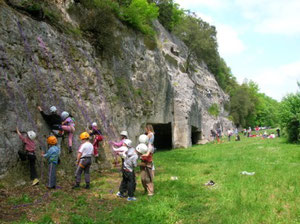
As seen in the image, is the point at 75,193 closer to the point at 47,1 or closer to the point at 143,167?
the point at 143,167

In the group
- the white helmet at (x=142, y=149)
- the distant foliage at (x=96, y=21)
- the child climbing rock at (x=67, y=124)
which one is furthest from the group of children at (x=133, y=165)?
the distant foliage at (x=96, y=21)

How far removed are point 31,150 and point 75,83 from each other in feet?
14.9

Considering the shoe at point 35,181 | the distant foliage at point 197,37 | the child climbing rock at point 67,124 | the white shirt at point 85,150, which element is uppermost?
the distant foliage at point 197,37

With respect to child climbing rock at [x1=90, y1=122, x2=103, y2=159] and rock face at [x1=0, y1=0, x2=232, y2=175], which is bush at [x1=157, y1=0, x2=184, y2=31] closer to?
rock face at [x1=0, y1=0, x2=232, y2=175]

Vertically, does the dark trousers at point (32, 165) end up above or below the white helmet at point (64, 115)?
below

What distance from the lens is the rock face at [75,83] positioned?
9133 mm

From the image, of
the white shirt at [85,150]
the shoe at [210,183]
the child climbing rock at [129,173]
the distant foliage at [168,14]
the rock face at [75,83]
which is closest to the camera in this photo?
the child climbing rock at [129,173]

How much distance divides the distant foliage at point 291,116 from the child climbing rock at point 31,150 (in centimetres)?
1929

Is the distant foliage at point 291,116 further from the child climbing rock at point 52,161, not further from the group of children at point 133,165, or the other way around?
the child climbing rock at point 52,161

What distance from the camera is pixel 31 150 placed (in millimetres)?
8742

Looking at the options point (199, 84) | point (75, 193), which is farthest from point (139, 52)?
point (199, 84)

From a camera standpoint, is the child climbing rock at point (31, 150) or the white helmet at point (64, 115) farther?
the white helmet at point (64, 115)

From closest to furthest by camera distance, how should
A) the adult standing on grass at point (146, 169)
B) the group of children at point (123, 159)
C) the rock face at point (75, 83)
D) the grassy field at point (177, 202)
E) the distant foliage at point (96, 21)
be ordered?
the grassy field at point (177, 202), the group of children at point (123, 159), the adult standing on grass at point (146, 169), the rock face at point (75, 83), the distant foliage at point (96, 21)

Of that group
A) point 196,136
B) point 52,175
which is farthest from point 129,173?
point 196,136
